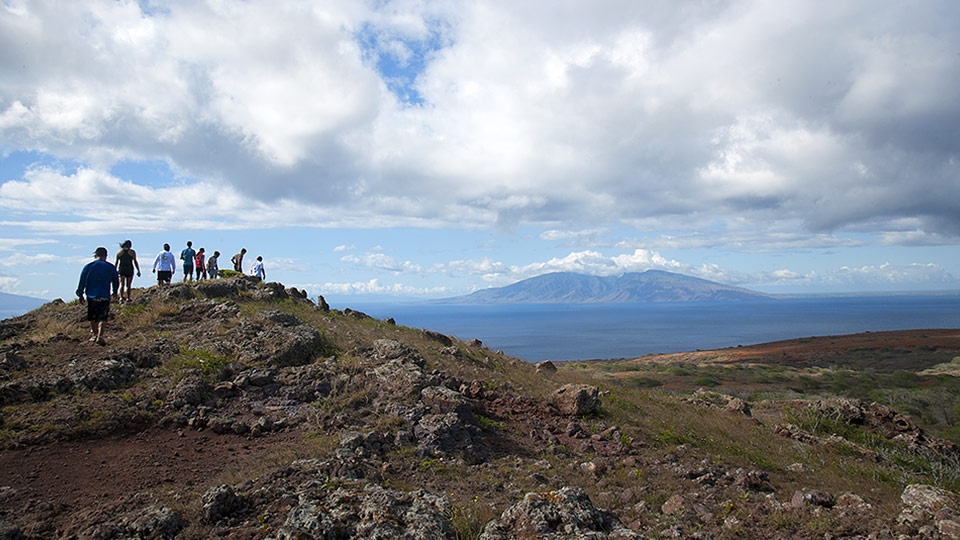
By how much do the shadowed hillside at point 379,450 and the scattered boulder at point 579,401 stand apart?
0.03m

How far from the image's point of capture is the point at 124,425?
7492mm

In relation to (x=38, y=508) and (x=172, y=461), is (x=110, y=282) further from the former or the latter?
(x=38, y=508)

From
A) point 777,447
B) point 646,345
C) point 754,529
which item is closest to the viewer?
point 754,529

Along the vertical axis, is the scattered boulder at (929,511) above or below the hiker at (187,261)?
below

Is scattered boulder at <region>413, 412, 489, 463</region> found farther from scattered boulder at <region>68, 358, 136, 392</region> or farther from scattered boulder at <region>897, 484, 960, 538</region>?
scattered boulder at <region>68, 358, 136, 392</region>

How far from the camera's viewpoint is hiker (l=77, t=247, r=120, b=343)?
35.3ft

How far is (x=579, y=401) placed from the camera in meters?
9.74

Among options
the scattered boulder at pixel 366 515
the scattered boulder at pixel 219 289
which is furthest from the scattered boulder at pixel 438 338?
the scattered boulder at pixel 366 515

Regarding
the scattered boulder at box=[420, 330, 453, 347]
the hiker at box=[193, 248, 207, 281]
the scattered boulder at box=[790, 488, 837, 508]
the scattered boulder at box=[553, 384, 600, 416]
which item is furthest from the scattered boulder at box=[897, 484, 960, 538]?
the hiker at box=[193, 248, 207, 281]

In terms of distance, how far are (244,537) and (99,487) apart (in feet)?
7.30

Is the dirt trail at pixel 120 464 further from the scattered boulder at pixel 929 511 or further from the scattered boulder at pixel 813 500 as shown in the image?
the scattered boulder at pixel 929 511

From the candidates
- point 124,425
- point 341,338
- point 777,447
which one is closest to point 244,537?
point 124,425

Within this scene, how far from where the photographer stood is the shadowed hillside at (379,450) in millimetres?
5121

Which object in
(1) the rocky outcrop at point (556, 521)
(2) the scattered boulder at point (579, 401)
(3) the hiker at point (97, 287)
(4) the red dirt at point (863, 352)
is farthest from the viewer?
(4) the red dirt at point (863, 352)
